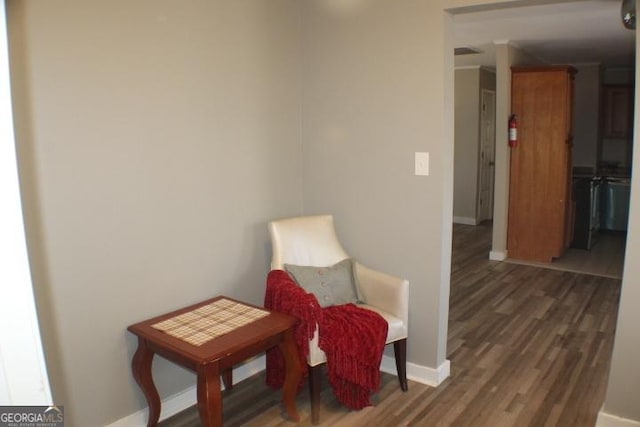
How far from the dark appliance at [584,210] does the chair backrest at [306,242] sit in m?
4.19

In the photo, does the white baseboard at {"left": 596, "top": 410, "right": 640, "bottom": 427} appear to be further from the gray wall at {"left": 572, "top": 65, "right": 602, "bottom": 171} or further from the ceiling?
the gray wall at {"left": 572, "top": 65, "right": 602, "bottom": 171}

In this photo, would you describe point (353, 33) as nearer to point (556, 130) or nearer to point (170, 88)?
point (170, 88)

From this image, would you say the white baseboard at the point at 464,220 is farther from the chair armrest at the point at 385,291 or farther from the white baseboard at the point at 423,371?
the chair armrest at the point at 385,291

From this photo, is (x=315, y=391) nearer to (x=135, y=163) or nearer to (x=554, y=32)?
(x=135, y=163)

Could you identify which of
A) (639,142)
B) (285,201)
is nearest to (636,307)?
(639,142)

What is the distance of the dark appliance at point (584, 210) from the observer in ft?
19.5

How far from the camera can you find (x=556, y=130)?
17.3 ft

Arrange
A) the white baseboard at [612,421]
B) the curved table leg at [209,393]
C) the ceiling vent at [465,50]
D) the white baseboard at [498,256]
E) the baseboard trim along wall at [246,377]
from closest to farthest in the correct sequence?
the curved table leg at [209,393] → the white baseboard at [612,421] → the baseboard trim along wall at [246,377] → the white baseboard at [498,256] → the ceiling vent at [465,50]

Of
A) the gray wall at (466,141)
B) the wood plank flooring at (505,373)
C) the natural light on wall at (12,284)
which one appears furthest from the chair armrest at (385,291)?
the gray wall at (466,141)

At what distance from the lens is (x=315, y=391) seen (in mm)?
2451

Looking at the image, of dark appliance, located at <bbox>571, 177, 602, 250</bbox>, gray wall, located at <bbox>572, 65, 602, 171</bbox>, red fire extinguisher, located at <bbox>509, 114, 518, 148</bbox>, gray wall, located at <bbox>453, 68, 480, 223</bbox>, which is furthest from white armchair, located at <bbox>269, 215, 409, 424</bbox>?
gray wall, located at <bbox>572, 65, 602, 171</bbox>

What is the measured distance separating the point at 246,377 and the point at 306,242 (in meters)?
0.88

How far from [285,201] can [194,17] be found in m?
1.19

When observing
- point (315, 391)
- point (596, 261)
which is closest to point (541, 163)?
point (596, 261)
